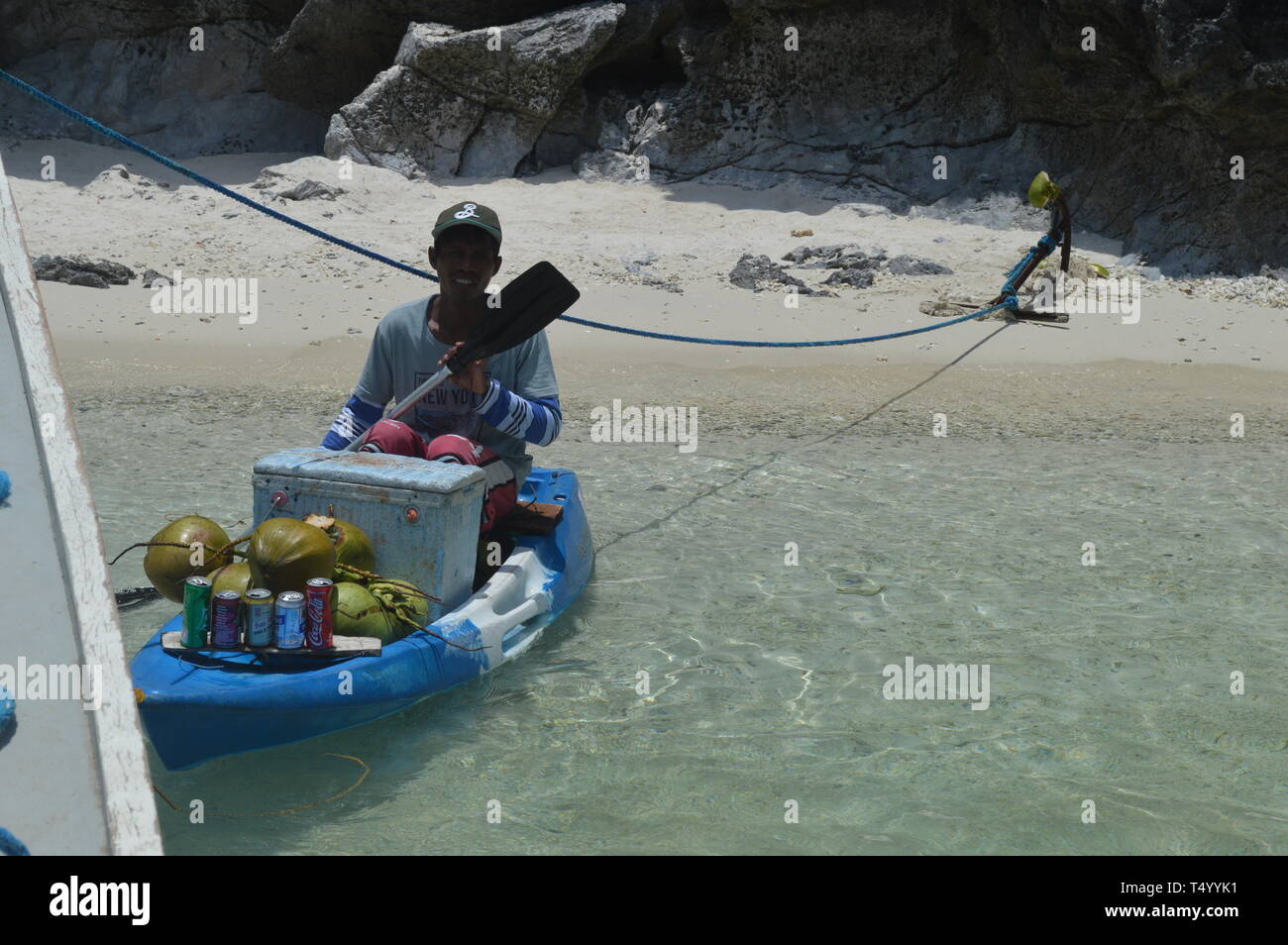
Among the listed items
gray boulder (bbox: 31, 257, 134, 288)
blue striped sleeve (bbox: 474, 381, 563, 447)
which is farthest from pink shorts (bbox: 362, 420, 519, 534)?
gray boulder (bbox: 31, 257, 134, 288)

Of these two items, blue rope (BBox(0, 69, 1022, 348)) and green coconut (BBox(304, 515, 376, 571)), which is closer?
green coconut (BBox(304, 515, 376, 571))

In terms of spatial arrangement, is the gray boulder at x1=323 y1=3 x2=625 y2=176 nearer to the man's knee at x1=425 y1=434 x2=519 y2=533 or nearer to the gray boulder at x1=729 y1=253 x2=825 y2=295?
the gray boulder at x1=729 y1=253 x2=825 y2=295

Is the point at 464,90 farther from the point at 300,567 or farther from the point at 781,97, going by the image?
the point at 300,567

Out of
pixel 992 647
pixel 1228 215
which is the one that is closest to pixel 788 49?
pixel 1228 215

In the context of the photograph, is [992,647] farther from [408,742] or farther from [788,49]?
[788,49]

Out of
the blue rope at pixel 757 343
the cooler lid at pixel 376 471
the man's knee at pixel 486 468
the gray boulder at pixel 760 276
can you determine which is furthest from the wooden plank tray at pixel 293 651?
the gray boulder at pixel 760 276

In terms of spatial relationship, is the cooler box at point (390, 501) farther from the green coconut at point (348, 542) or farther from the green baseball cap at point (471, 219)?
the green baseball cap at point (471, 219)

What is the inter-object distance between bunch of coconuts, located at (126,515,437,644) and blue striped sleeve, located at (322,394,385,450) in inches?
25.8

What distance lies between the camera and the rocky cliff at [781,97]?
13.3 metres

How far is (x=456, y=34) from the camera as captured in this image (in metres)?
14.6

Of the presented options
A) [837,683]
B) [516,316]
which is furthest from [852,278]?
[516,316]

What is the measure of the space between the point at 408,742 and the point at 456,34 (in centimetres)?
1219

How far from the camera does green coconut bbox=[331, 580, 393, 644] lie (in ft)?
12.6

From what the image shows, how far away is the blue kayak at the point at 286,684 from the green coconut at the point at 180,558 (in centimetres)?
14
